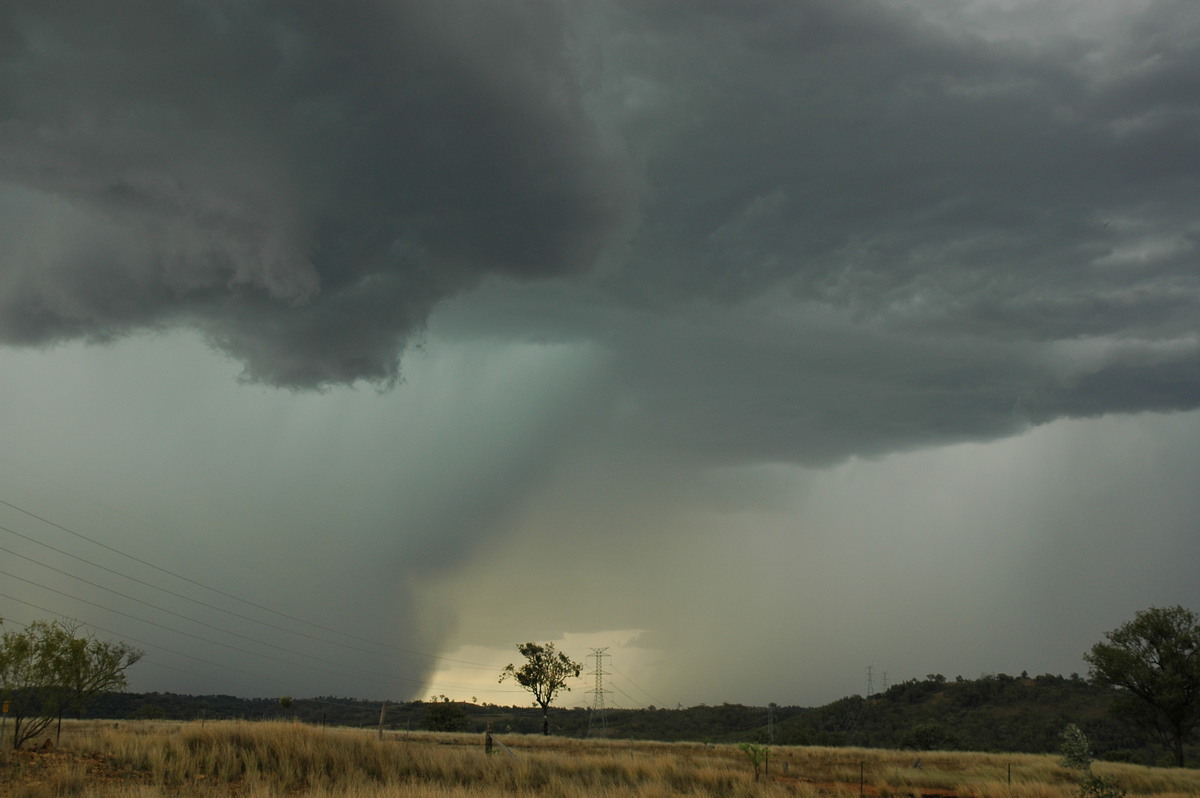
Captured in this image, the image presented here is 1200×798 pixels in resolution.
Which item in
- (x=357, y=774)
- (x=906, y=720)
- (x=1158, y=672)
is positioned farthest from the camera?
(x=906, y=720)

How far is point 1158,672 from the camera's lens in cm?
6738

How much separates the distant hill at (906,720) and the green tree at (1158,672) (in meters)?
4.45

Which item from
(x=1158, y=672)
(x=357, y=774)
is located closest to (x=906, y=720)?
(x=1158, y=672)

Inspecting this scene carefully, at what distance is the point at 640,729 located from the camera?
5281 inches

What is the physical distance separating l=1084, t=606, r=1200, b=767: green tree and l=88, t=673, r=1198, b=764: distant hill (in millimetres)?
4449

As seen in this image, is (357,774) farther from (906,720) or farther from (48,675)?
(906,720)

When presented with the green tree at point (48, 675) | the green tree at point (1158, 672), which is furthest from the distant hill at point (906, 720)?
the green tree at point (48, 675)

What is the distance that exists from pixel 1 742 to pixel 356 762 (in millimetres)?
13896

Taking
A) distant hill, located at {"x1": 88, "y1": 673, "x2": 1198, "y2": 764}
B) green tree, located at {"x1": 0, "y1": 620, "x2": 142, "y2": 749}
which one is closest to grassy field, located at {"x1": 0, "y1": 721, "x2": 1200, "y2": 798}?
green tree, located at {"x1": 0, "y1": 620, "x2": 142, "y2": 749}

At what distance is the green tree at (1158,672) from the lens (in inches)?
2579

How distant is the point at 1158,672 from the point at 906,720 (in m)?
57.5

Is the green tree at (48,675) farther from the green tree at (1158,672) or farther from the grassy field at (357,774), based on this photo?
the green tree at (1158,672)

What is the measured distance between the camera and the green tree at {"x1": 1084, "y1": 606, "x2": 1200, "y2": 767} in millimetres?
65500

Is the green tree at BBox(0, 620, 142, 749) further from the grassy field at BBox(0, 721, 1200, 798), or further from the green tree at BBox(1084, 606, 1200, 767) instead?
the green tree at BBox(1084, 606, 1200, 767)
